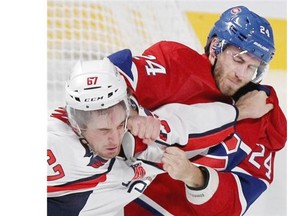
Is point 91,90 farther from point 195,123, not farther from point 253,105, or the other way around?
point 253,105

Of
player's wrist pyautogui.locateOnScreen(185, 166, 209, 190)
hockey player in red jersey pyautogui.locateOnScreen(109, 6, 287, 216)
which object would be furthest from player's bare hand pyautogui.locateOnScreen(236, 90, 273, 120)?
player's wrist pyautogui.locateOnScreen(185, 166, 209, 190)

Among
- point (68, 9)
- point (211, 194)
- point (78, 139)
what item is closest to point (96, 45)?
point (68, 9)

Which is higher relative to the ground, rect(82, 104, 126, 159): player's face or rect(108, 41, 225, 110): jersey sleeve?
rect(108, 41, 225, 110): jersey sleeve

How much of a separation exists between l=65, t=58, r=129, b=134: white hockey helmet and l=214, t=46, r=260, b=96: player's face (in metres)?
0.23

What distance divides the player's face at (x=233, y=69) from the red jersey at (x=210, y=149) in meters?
0.02

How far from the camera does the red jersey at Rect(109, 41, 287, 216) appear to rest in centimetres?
142

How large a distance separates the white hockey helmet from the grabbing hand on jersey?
0.12m

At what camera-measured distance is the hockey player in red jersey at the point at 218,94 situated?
1.42 metres

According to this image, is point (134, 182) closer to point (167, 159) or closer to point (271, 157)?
point (167, 159)

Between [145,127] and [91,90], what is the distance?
0.42 ft

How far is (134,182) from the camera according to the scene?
1.40 meters

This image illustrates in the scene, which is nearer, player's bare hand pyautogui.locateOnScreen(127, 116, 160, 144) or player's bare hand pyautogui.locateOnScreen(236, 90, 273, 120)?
player's bare hand pyautogui.locateOnScreen(127, 116, 160, 144)

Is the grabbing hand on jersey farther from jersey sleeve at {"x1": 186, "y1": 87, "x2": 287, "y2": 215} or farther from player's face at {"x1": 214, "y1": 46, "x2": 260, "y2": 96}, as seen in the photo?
player's face at {"x1": 214, "y1": 46, "x2": 260, "y2": 96}

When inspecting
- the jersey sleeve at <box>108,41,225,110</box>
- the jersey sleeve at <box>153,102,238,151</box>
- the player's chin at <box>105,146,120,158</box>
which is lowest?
the player's chin at <box>105,146,120,158</box>
